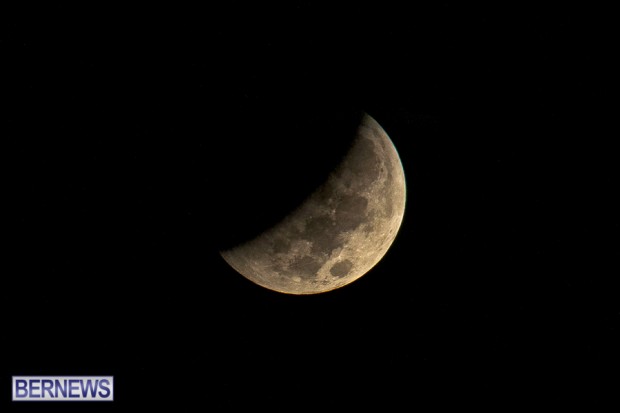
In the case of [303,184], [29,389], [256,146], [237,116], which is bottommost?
[29,389]

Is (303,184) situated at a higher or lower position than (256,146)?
lower

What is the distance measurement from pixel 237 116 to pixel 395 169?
144cm

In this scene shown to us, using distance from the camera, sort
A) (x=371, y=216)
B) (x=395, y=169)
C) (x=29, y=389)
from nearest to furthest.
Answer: (x=371, y=216) < (x=395, y=169) < (x=29, y=389)

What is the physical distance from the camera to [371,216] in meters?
3.60

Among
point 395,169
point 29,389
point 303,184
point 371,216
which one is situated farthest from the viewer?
point 29,389

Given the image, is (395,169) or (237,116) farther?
(395,169)

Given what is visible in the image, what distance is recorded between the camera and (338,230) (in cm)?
348

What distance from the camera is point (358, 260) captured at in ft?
12.3

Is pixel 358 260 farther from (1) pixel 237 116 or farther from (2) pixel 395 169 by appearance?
(1) pixel 237 116

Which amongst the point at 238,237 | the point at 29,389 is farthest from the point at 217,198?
the point at 29,389

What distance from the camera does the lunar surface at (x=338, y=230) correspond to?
346 cm

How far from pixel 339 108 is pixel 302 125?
1.45 feet

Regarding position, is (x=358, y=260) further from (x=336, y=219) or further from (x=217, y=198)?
(x=217, y=198)

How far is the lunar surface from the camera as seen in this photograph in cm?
346
